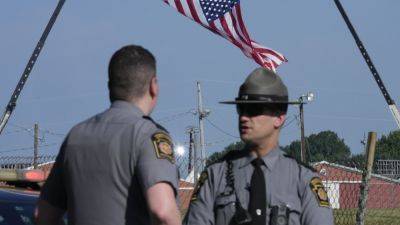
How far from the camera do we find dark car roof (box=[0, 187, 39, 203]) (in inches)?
239

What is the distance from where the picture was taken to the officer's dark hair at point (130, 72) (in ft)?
13.2

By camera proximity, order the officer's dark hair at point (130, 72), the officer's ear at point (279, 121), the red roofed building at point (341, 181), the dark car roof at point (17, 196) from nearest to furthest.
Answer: the officer's dark hair at point (130, 72)
the officer's ear at point (279, 121)
the dark car roof at point (17, 196)
the red roofed building at point (341, 181)

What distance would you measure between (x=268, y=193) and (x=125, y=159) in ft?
2.02

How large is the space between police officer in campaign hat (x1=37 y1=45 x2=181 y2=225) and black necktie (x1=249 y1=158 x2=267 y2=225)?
0.38m

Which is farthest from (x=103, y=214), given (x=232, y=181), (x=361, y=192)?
(x=361, y=192)

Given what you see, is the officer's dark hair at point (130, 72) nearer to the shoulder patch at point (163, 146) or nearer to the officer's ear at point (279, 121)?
the shoulder patch at point (163, 146)

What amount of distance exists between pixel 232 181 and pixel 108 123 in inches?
22.1

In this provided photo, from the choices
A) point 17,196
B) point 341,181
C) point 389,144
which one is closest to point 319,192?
point 17,196

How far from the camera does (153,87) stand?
4.10m

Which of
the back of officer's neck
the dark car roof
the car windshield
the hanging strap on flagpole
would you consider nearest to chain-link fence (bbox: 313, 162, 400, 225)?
the hanging strap on flagpole

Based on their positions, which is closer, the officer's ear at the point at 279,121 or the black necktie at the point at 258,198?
the black necktie at the point at 258,198

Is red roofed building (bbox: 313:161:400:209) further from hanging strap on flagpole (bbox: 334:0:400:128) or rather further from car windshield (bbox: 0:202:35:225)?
car windshield (bbox: 0:202:35:225)

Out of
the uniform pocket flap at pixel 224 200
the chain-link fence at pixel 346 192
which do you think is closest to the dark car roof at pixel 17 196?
the uniform pocket flap at pixel 224 200

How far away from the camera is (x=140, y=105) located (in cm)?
410
